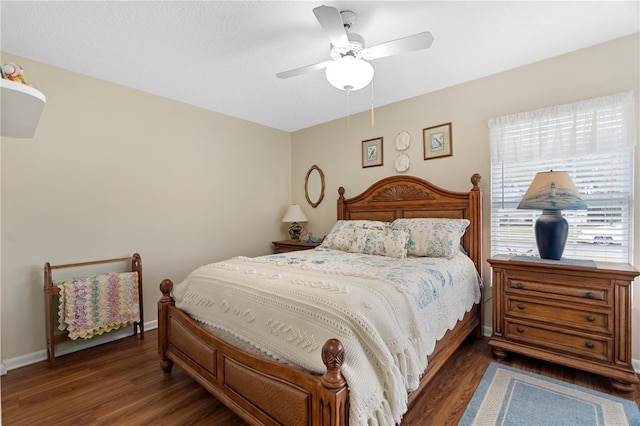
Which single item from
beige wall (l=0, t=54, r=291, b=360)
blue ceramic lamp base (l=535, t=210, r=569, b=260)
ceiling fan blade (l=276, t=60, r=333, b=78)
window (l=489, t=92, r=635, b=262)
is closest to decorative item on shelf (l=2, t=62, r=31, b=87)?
A: ceiling fan blade (l=276, t=60, r=333, b=78)

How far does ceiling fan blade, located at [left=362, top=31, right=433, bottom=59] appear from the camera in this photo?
1847 mm

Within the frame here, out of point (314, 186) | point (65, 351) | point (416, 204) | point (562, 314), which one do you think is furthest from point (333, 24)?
point (65, 351)

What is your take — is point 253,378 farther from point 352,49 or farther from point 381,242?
point 352,49

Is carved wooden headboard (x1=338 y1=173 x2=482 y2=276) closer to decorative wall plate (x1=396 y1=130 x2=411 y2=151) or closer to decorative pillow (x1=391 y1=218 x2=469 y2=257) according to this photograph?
decorative pillow (x1=391 y1=218 x2=469 y2=257)

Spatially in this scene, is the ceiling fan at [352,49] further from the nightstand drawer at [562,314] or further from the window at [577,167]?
the nightstand drawer at [562,314]

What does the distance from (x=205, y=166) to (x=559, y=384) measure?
3801mm

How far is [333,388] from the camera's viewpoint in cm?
122

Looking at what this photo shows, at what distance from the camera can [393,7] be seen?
1953mm

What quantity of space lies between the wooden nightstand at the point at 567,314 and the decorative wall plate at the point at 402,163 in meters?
1.41

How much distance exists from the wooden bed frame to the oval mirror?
1183mm

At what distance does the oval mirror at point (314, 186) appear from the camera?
14.4ft

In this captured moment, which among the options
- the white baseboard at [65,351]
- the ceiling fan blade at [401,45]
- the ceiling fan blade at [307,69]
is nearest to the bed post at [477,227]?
the ceiling fan blade at [401,45]

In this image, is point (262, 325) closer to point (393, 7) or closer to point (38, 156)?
point (393, 7)

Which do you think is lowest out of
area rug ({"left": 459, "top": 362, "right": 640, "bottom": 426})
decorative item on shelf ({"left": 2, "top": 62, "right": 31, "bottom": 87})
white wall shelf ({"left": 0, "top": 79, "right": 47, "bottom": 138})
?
area rug ({"left": 459, "top": 362, "right": 640, "bottom": 426})
